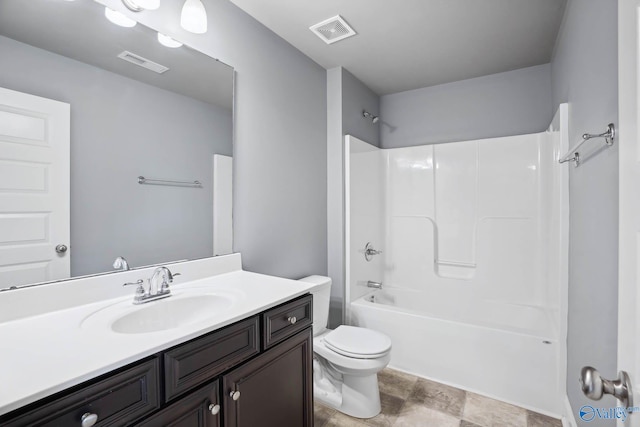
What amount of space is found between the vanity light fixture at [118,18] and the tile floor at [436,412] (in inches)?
91.1

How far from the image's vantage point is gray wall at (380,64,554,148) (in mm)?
2709

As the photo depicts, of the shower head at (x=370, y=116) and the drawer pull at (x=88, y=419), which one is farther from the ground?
the shower head at (x=370, y=116)

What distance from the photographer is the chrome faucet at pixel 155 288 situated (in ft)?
4.16

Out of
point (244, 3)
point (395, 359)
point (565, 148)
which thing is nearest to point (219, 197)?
point (244, 3)

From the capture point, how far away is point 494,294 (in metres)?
2.76

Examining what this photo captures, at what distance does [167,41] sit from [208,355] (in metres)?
1.45

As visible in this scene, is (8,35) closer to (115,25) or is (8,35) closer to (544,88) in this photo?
(115,25)

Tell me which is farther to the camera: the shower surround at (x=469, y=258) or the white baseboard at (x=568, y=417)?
the shower surround at (x=469, y=258)

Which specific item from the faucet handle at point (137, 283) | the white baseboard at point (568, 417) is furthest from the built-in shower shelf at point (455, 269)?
the faucet handle at point (137, 283)

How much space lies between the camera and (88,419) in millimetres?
728

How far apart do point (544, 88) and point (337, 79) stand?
177 centimetres

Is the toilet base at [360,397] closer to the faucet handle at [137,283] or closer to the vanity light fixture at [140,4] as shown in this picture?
the faucet handle at [137,283]

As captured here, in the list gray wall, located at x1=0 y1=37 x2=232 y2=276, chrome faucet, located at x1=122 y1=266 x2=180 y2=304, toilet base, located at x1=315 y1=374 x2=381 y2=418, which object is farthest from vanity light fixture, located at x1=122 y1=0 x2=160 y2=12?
toilet base, located at x1=315 y1=374 x2=381 y2=418

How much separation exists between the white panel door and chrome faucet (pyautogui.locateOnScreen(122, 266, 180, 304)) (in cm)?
25
